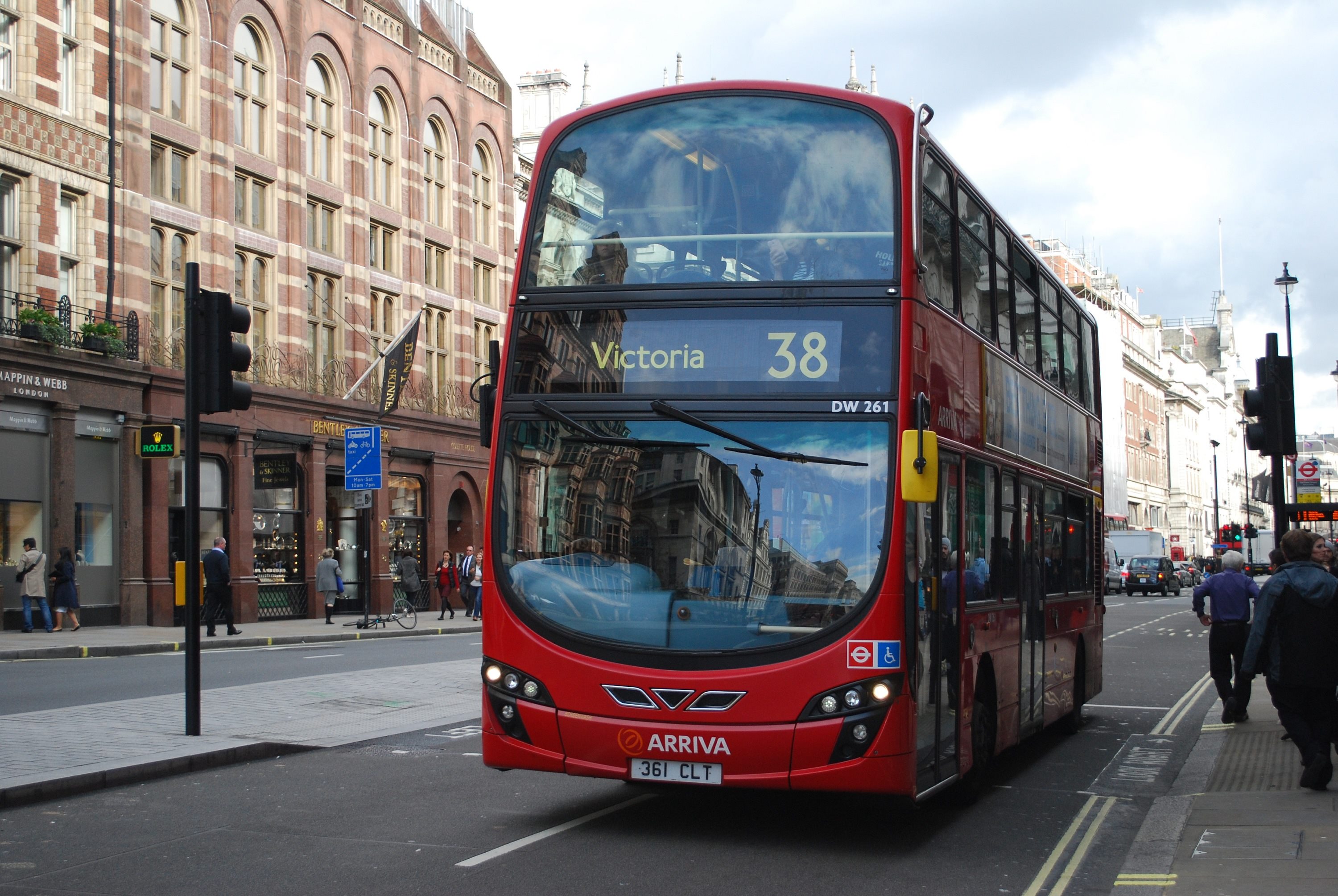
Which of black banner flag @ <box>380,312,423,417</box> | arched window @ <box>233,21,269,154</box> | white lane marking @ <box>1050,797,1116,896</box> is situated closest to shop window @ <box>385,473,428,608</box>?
black banner flag @ <box>380,312,423,417</box>

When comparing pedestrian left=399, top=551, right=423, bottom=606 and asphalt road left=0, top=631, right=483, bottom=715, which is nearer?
asphalt road left=0, top=631, right=483, bottom=715

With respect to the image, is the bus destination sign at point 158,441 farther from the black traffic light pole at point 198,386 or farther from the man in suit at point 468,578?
the man in suit at point 468,578

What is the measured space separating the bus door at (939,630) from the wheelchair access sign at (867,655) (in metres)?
0.35

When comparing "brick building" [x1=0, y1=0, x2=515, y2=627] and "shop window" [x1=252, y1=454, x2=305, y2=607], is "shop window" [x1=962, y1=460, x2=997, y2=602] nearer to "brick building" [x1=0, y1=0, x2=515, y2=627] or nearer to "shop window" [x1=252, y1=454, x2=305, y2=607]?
"brick building" [x1=0, y1=0, x2=515, y2=627]

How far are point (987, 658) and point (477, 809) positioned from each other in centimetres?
345

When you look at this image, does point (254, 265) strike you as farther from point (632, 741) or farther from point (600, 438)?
point (632, 741)

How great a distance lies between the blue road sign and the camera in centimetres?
2942

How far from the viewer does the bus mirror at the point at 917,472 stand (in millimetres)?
7441

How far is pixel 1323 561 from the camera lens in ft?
36.8

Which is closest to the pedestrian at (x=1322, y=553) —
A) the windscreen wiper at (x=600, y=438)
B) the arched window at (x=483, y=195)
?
the windscreen wiper at (x=600, y=438)

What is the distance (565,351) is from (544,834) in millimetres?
2648

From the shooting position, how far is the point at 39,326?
2758cm

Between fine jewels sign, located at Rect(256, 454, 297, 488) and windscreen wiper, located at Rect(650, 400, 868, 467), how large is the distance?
2805 cm

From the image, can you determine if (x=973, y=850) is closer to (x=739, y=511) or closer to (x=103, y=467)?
(x=739, y=511)
